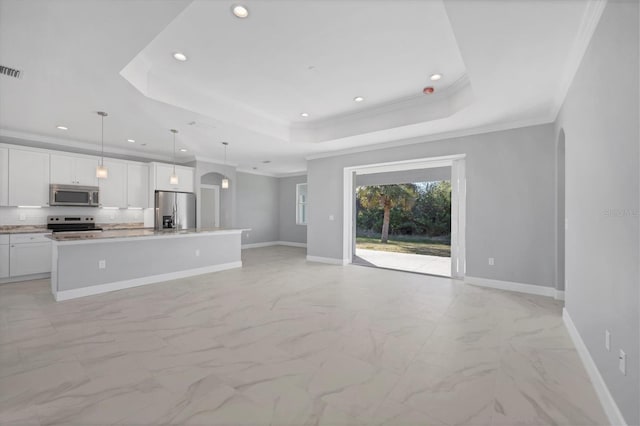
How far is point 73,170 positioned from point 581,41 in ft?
26.2

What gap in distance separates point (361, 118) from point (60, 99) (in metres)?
4.44

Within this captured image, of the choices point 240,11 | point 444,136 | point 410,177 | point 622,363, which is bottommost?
point 622,363

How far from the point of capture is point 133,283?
4684 mm

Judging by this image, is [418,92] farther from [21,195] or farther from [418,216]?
[418,216]

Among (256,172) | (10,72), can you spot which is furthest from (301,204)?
(10,72)

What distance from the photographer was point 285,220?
423 inches

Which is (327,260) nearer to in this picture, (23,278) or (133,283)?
(133,283)

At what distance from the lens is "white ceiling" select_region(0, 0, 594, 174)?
7.45 ft

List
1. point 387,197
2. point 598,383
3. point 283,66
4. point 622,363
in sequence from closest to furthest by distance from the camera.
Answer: point 622,363 < point 598,383 < point 283,66 < point 387,197

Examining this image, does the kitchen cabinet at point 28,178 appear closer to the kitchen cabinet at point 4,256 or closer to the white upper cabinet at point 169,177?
the kitchen cabinet at point 4,256

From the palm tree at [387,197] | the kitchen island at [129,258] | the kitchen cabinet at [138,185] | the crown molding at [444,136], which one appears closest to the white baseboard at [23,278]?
the kitchen island at [129,258]

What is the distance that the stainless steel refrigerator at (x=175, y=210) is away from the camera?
22.7ft

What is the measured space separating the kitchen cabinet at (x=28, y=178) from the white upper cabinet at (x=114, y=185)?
2.97 ft

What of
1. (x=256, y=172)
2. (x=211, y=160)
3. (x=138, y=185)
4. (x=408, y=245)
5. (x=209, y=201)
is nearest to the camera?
(x=138, y=185)
